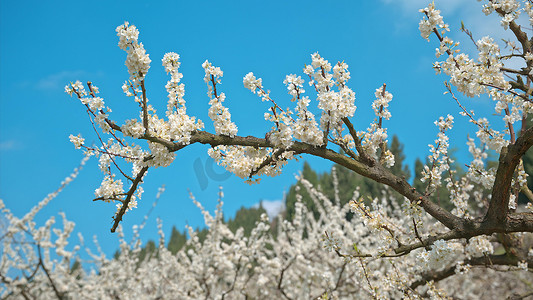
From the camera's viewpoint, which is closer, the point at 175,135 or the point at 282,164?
the point at 175,135

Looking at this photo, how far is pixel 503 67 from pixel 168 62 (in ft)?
9.11

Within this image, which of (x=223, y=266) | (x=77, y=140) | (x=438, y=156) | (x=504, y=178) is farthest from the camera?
(x=223, y=266)

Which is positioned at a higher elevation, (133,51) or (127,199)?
(133,51)

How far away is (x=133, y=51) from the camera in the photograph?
9.14 feet

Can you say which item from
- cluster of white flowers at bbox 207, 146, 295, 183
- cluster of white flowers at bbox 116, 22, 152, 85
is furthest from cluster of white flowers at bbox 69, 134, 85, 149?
cluster of white flowers at bbox 207, 146, 295, 183

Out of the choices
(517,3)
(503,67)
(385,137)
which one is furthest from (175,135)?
(517,3)

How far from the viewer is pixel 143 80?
286cm

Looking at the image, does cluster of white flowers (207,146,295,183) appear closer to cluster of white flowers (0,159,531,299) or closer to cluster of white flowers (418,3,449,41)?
cluster of white flowers (418,3,449,41)

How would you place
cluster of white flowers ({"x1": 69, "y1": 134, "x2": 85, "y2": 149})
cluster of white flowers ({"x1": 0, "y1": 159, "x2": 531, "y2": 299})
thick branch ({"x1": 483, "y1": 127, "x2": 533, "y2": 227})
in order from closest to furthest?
1. thick branch ({"x1": 483, "y1": 127, "x2": 533, "y2": 227})
2. cluster of white flowers ({"x1": 69, "y1": 134, "x2": 85, "y2": 149})
3. cluster of white flowers ({"x1": 0, "y1": 159, "x2": 531, "y2": 299})

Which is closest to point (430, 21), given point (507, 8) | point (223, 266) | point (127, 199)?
point (507, 8)

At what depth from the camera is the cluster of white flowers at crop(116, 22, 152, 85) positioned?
2.75m

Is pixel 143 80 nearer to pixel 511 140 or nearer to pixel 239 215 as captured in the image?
pixel 511 140

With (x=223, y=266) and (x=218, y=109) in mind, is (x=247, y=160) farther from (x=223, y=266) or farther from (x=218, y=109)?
(x=223, y=266)

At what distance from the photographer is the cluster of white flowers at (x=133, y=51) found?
9.02 ft
